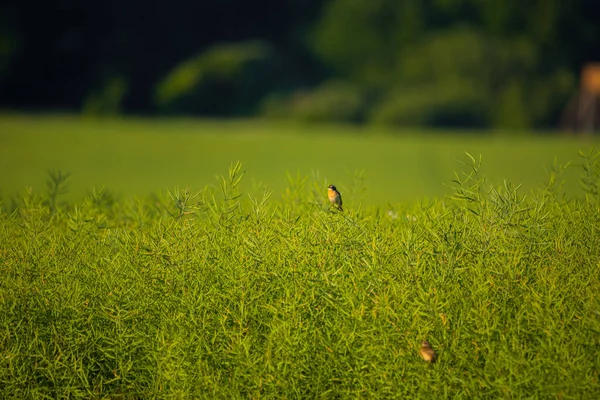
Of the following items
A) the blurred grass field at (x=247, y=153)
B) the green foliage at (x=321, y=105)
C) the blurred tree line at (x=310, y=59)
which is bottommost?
the blurred grass field at (x=247, y=153)

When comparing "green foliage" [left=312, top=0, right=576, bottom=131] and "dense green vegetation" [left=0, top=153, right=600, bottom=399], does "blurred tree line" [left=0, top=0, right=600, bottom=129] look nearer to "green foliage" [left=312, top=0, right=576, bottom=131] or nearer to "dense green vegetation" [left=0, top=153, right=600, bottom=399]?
"green foliage" [left=312, top=0, right=576, bottom=131]

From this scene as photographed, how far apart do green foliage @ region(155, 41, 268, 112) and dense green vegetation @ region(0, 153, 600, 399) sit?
3885 cm

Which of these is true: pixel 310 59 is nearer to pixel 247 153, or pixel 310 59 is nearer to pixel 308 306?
pixel 247 153

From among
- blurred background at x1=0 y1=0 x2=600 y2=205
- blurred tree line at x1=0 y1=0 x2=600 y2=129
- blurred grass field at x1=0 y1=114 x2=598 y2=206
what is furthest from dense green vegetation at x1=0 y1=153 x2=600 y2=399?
blurred tree line at x1=0 y1=0 x2=600 y2=129

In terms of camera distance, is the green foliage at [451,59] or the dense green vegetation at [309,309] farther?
the green foliage at [451,59]

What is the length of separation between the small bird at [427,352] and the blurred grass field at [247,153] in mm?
18120

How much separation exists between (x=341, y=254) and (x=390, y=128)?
39955mm

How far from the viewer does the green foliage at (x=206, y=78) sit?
1702 inches

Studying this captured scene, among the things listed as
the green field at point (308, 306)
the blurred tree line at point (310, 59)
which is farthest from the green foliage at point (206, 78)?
the green field at point (308, 306)

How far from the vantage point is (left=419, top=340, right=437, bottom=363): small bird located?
150 inches

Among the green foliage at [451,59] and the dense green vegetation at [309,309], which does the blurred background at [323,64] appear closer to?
the green foliage at [451,59]

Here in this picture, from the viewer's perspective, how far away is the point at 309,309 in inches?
159

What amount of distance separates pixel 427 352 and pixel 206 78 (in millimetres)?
40052

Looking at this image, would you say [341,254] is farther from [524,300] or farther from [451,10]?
[451,10]
